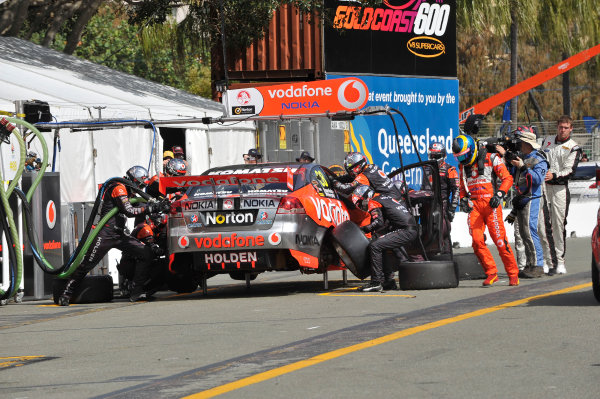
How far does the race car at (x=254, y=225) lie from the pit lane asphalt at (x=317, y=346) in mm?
437

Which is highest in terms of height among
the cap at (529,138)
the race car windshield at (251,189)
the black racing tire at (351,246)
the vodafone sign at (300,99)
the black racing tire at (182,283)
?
the vodafone sign at (300,99)

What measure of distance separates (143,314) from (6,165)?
211 inches

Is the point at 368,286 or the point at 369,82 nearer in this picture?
the point at 368,286

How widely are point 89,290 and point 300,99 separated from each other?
170 inches

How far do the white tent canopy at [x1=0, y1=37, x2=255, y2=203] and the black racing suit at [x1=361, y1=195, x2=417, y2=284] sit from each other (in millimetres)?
5371

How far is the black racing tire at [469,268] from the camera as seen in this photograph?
46.5ft

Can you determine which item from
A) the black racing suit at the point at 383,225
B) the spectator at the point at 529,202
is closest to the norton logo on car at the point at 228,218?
the black racing suit at the point at 383,225

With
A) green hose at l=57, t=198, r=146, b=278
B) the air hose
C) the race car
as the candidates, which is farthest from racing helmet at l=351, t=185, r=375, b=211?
green hose at l=57, t=198, r=146, b=278

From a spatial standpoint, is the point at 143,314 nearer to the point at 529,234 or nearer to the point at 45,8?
the point at 529,234

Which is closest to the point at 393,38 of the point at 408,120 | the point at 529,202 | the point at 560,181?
the point at 408,120

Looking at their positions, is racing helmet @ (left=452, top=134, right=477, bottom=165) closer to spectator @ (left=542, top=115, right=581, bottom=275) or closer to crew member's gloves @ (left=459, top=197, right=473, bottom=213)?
crew member's gloves @ (left=459, top=197, right=473, bottom=213)

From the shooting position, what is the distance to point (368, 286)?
1291 cm

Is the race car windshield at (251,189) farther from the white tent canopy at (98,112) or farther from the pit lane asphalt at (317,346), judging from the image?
the white tent canopy at (98,112)

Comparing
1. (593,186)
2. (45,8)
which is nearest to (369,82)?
(593,186)
